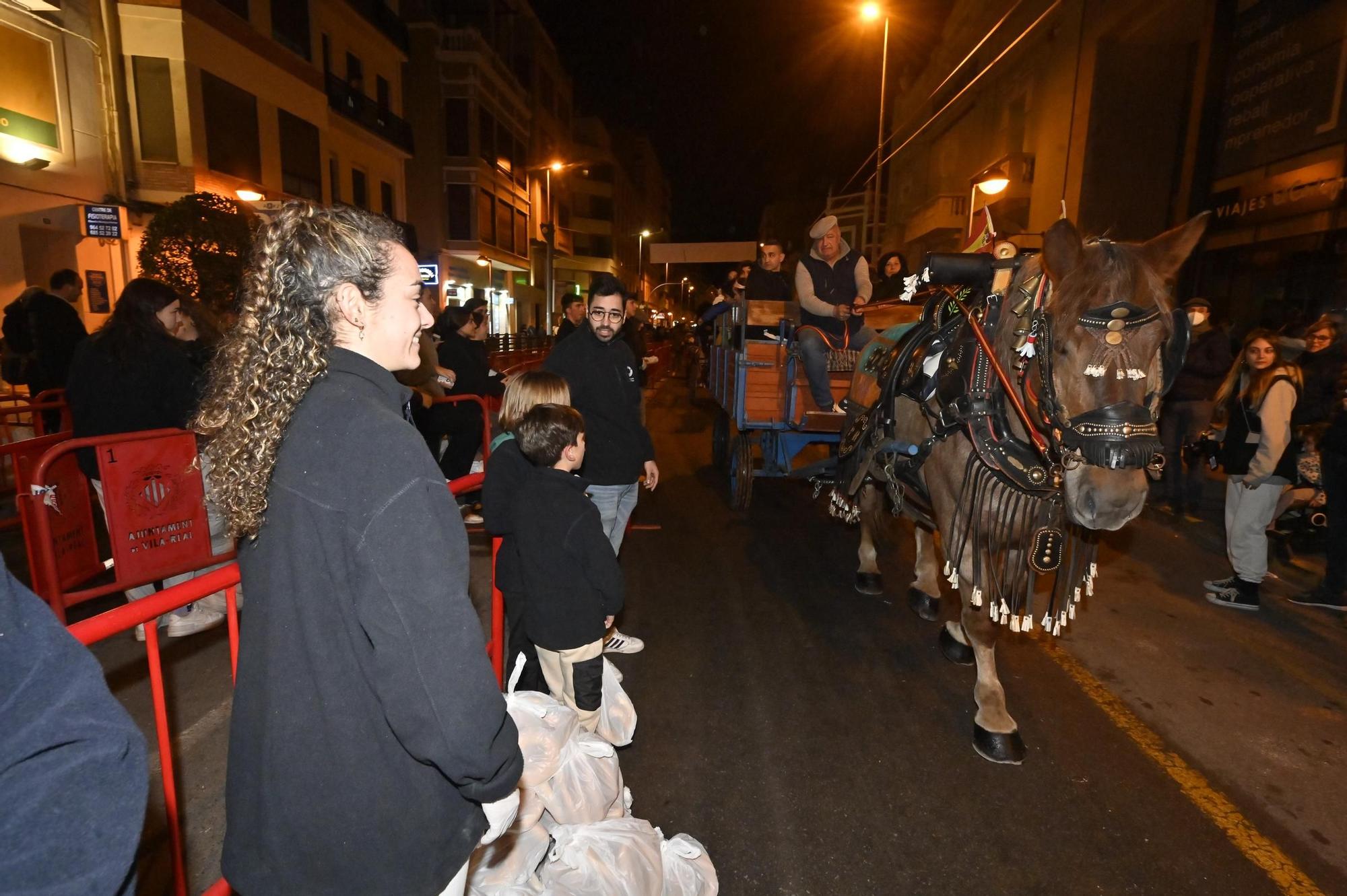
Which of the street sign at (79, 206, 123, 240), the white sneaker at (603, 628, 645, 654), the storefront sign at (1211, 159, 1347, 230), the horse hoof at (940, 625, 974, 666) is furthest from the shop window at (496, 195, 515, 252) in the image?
the horse hoof at (940, 625, 974, 666)

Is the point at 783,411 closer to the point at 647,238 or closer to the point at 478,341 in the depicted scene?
the point at 478,341

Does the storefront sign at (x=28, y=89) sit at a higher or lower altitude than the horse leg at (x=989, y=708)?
higher

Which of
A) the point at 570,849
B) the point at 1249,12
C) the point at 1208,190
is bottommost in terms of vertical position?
the point at 570,849

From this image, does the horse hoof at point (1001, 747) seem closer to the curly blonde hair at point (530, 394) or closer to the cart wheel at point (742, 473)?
the curly blonde hair at point (530, 394)

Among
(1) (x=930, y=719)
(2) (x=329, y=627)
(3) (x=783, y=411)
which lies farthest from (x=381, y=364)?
(3) (x=783, y=411)

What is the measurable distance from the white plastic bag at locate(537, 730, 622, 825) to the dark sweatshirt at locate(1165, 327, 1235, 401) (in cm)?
832

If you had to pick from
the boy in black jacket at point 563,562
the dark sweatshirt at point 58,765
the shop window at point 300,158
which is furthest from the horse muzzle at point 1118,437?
the shop window at point 300,158

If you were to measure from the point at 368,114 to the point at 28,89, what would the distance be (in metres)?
12.0

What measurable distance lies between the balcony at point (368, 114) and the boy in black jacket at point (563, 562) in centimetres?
2225

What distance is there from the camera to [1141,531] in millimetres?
7066

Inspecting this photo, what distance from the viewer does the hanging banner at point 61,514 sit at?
384 centimetres

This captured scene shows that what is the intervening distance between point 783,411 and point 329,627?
571cm

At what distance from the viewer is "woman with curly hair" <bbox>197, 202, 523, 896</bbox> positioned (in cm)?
→ 117

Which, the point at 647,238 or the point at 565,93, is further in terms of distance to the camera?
the point at 647,238
